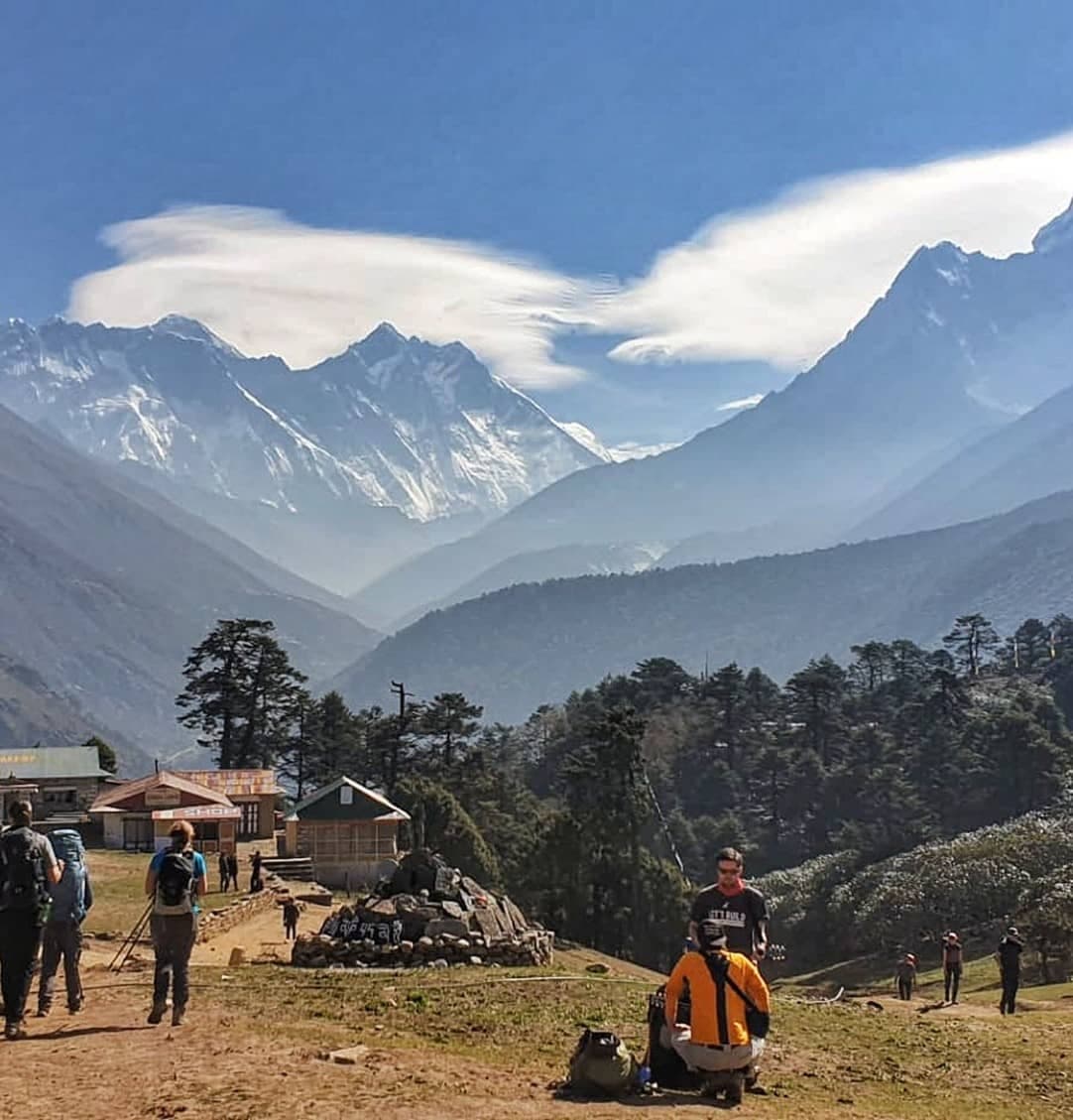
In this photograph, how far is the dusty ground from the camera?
10.1 metres

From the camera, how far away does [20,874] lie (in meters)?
11.5

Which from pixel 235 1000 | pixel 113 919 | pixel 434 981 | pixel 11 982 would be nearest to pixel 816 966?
pixel 113 919

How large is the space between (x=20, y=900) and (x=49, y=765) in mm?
57193

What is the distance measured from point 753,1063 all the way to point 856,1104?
3.82 feet

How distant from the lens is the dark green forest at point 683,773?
5459cm

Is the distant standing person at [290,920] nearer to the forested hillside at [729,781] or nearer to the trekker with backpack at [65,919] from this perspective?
the trekker with backpack at [65,919]

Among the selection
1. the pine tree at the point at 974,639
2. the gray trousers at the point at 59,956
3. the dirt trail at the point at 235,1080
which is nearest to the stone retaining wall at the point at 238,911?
the gray trousers at the point at 59,956

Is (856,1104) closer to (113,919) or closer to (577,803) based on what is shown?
(113,919)

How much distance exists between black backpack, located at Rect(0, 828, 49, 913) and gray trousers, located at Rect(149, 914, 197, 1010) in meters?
1.18

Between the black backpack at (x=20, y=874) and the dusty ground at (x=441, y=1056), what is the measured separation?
1.32 metres

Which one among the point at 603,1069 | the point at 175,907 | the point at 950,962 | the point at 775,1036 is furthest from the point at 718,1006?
the point at 950,962

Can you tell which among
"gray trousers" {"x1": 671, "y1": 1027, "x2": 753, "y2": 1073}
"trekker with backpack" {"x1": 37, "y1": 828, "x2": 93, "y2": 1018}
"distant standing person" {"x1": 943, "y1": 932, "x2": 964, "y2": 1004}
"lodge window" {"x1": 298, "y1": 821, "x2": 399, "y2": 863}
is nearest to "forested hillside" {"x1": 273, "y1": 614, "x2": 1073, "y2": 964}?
"lodge window" {"x1": 298, "y1": 821, "x2": 399, "y2": 863}

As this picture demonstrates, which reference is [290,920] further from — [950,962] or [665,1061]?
[665,1061]

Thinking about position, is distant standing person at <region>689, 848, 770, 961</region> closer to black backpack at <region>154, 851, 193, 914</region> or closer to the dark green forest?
black backpack at <region>154, 851, 193, 914</region>
